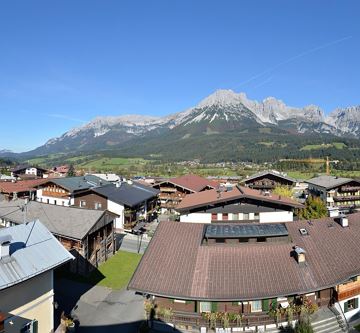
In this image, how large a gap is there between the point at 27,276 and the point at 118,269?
52.5ft

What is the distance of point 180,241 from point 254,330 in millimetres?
7437

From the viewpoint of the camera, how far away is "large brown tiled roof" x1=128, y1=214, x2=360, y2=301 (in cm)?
2077

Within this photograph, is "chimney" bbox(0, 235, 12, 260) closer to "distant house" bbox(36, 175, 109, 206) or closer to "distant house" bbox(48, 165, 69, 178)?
"distant house" bbox(36, 175, 109, 206)

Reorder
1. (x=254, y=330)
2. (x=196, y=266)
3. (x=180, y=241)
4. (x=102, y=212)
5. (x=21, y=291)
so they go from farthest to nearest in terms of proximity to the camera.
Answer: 1. (x=102, y=212)
2. (x=180, y=241)
3. (x=196, y=266)
4. (x=254, y=330)
5. (x=21, y=291)

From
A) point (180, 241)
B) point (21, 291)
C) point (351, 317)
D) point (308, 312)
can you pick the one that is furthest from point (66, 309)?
point (351, 317)

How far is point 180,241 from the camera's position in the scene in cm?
2492

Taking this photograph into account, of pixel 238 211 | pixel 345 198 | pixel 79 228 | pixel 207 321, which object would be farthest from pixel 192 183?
pixel 207 321

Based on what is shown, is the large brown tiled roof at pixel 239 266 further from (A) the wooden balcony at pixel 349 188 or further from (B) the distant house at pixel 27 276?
(A) the wooden balcony at pixel 349 188

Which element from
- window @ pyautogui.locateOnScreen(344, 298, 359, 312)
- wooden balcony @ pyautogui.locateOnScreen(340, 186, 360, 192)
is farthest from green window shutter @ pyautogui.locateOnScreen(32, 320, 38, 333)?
wooden balcony @ pyautogui.locateOnScreen(340, 186, 360, 192)

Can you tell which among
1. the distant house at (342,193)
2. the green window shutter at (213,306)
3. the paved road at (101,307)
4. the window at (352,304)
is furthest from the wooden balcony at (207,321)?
the distant house at (342,193)

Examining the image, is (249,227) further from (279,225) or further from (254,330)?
(254,330)

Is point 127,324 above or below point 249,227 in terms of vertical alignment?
below

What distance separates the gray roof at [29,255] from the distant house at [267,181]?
58573 mm

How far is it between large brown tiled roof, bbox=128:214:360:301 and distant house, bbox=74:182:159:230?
24.5 metres
